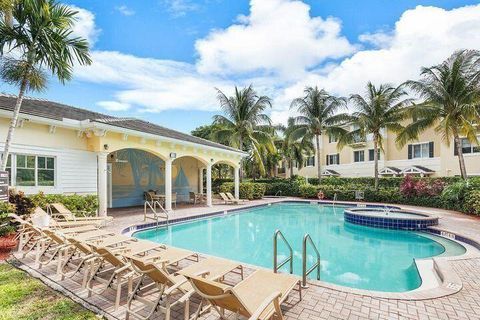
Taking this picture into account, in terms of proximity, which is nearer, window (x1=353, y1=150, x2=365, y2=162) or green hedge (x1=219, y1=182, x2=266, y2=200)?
green hedge (x1=219, y1=182, x2=266, y2=200)

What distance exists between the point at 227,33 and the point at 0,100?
10.6 meters

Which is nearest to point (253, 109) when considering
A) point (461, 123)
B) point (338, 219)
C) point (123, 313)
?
point (338, 219)

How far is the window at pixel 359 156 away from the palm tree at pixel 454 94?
49.9 ft

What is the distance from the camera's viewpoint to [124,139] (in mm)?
13078

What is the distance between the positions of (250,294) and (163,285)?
1184mm

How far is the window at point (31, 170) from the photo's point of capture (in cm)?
1018

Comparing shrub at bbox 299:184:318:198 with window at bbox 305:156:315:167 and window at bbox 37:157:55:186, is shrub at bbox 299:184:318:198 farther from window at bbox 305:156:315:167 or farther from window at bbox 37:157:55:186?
window at bbox 37:157:55:186

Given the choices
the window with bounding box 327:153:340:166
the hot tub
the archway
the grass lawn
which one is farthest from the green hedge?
the grass lawn

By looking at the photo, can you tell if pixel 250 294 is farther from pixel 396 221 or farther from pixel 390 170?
pixel 390 170

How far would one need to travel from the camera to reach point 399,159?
3136 cm

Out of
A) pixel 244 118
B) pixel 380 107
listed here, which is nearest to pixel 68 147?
pixel 244 118

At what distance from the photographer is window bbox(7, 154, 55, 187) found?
10180 mm

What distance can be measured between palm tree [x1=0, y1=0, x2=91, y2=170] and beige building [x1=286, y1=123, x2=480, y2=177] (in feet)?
76.7

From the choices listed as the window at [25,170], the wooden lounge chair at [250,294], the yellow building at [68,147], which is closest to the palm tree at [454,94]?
the yellow building at [68,147]
